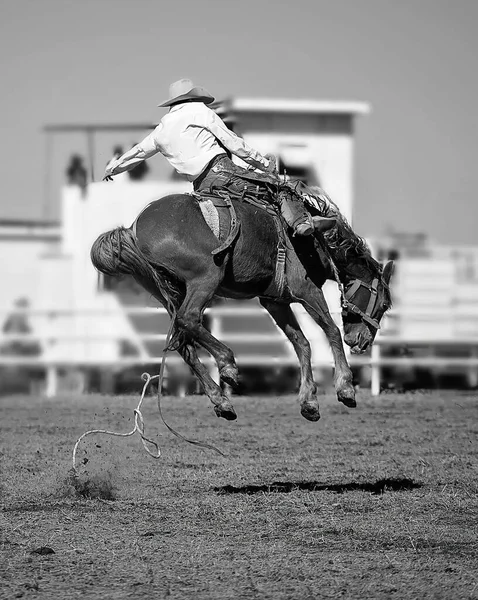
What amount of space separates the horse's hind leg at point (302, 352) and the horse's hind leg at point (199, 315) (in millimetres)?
626

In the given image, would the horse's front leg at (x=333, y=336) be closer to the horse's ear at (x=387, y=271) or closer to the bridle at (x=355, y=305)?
the bridle at (x=355, y=305)

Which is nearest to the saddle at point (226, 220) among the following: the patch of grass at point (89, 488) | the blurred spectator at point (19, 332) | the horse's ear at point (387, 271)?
the horse's ear at point (387, 271)

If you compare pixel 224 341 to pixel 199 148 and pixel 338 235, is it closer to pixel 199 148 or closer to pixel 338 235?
pixel 338 235

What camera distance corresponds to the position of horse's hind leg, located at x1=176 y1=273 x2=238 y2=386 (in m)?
6.65

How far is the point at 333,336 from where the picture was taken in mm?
7422

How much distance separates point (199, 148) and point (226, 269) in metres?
0.83

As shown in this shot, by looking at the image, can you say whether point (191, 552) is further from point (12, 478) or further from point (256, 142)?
point (256, 142)

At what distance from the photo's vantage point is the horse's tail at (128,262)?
6.73 meters

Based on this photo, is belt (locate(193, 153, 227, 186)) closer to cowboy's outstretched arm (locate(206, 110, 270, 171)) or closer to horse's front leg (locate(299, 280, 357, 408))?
cowboy's outstretched arm (locate(206, 110, 270, 171))

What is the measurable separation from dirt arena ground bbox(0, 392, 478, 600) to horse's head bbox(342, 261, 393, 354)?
0.96 m

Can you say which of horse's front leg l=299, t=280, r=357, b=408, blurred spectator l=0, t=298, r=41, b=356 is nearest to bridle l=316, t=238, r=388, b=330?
horse's front leg l=299, t=280, r=357, b=408

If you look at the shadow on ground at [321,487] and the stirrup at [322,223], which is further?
the stirrup at [322,223]

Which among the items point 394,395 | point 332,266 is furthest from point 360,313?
point 394,395

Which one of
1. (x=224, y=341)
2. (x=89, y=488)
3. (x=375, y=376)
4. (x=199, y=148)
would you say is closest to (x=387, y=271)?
(x=199, y=148)
